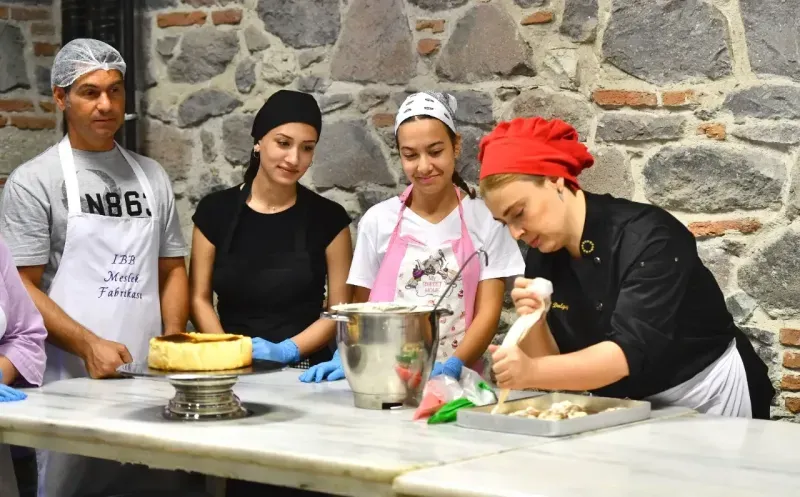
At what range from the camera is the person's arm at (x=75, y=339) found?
10.0ft

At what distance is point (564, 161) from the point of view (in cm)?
256

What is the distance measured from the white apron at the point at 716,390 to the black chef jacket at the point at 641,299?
0.07 feet

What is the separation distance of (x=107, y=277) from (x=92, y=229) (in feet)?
0.55

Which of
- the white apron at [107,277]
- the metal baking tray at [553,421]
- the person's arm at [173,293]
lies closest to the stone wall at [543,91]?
the person's arm at [173,293]

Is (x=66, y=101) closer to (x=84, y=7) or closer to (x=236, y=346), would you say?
(x=84, y=7)

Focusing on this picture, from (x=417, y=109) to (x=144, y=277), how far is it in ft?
3.41

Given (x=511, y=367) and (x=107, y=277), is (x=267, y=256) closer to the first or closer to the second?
(x=107, y=277)

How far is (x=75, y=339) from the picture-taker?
3.20 metres

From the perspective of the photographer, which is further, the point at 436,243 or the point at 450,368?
Answer: the point at 436,243

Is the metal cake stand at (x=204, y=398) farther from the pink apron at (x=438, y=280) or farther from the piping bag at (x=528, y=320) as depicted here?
the pink apron at (x=438, y=280)

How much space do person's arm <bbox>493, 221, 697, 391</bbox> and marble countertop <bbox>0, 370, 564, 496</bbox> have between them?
21 cm

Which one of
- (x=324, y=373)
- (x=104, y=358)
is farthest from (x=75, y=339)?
(x=324, y=373)

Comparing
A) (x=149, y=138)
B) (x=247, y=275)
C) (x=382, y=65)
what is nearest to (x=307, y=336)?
(x=247, y=275)

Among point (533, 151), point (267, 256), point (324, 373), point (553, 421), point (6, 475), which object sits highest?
point (533, 151)
